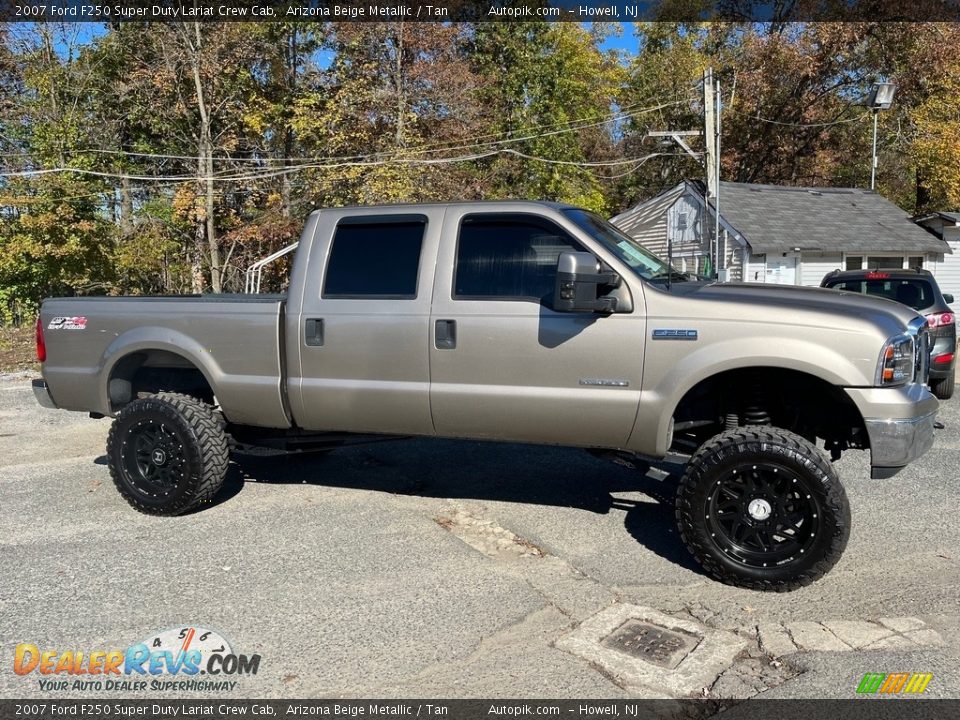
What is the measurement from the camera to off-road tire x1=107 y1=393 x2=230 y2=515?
17.6 feet

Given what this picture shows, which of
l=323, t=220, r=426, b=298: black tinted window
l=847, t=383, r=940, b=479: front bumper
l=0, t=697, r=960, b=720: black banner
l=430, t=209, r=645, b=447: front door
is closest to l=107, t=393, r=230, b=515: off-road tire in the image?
l=323, t=220, r=426, b=298: black tinted window

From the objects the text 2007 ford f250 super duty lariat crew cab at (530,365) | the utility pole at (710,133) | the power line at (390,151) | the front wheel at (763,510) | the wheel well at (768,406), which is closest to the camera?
the front wheel at (763,510)

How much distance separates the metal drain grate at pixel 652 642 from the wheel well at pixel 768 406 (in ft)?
4.50

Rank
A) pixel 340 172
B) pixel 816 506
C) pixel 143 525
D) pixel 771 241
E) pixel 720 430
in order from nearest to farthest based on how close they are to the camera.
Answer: pixel 816 506 → pixel 720 430 → pixel 143 525 → pixel 771 241 → pixel 340 172

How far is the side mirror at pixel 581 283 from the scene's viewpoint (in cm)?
427

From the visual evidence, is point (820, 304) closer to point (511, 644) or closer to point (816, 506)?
point (816, 506)

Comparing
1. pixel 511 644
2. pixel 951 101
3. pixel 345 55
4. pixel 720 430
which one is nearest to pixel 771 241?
pixel 951 101

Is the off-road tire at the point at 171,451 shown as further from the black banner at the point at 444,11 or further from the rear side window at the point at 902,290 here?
the black banner at the point at 444,11

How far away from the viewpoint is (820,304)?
14.1 ft

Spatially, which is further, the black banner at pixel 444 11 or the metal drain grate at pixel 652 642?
the black banner at pixel 444 11

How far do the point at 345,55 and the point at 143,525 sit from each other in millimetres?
26178

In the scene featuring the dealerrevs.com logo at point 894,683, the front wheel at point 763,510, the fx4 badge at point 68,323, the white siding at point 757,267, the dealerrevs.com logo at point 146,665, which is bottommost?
the dealerrevs.com logo at point 894,683

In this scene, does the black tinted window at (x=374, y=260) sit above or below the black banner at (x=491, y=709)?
above

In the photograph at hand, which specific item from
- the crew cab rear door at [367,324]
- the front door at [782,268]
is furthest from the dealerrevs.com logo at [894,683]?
the front door at [782,268]
